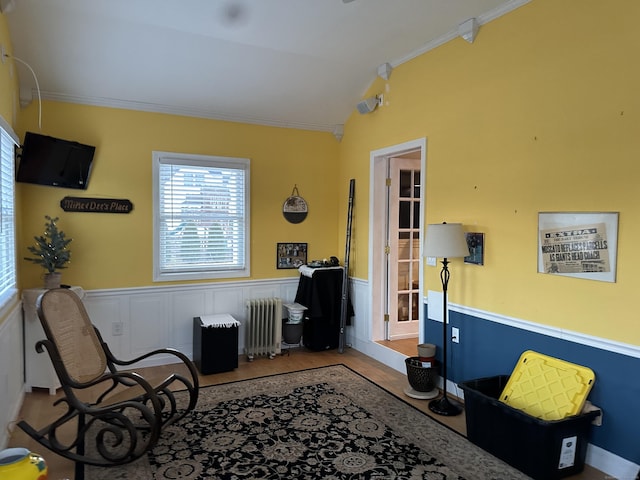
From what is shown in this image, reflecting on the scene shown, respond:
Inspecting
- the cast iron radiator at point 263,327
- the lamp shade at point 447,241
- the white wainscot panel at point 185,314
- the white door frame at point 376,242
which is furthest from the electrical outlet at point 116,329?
the lamp shade at point 447,241

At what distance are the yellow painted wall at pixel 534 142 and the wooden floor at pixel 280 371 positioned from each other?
0.91 metres

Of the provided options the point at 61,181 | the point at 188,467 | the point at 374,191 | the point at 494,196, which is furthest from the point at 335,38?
the point at 188,467

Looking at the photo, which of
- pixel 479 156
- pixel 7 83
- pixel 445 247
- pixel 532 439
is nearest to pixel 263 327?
pixel 445 247

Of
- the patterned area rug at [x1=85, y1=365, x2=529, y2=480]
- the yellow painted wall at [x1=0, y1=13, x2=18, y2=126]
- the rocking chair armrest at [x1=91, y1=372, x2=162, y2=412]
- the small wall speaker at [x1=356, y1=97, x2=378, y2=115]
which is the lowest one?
the patterned area rug at [x1=85, y1=365, x2=529, y2=480]

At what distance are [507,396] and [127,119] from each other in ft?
13.3

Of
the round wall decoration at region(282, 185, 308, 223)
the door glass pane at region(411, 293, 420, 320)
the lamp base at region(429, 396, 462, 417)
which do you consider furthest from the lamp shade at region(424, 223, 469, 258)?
the round wall decoration at region(282, 185, 308, 223)

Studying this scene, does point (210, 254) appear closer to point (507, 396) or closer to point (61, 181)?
point (61, 181)

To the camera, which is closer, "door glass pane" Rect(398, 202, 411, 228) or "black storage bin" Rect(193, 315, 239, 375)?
"black storage bin" Rect(193, 315, 239, 375)

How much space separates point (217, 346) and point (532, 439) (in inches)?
110

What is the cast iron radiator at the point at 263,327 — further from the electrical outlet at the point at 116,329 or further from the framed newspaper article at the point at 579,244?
the framed newspaper article at the point at 579,244

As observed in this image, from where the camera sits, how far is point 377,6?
331 cm

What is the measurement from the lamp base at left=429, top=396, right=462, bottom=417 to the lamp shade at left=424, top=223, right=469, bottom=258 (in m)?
1.14

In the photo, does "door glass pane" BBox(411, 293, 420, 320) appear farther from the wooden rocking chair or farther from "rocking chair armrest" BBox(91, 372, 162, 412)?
"rocking chair armrest" BBox(91, 372, 162, 412)

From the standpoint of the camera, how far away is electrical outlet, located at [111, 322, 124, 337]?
13.9 feet
